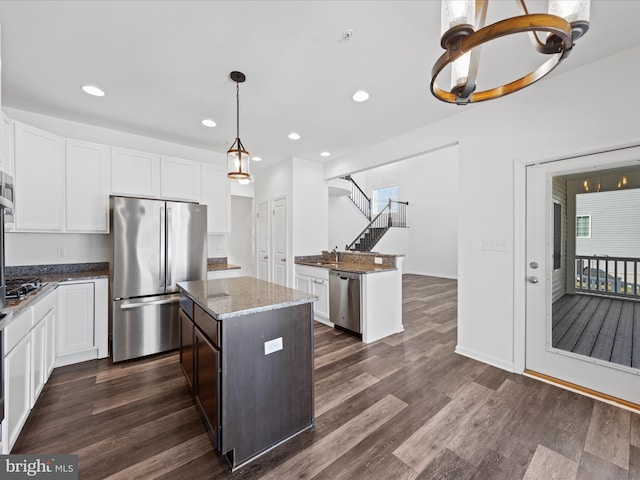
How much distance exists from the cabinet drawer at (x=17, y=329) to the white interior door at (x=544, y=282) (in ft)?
13.5

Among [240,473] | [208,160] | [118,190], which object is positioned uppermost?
[208,160]

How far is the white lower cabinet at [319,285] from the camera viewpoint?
13.7 ft

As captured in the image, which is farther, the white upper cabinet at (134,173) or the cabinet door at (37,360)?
the white upper cabinet at (134,173)

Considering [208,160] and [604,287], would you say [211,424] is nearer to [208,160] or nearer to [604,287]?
[604,287]

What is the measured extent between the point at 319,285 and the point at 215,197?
7.09ft

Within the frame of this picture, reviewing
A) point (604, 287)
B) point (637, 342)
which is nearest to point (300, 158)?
point (604, 287)

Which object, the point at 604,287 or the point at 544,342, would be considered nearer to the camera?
the point at 604,287

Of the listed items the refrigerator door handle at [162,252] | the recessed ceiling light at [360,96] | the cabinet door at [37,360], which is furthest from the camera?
the refrigerator door handle at [162,252]

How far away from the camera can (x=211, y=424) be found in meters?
1.77

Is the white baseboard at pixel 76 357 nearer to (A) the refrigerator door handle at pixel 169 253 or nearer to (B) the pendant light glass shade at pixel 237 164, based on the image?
(A) the refrigerator door handle at pixel 169 253

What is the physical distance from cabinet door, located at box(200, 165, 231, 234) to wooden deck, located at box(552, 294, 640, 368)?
4295 mm

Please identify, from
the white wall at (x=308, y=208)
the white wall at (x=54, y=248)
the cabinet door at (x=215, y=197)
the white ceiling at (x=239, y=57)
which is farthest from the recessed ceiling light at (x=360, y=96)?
the white wall at (x=54, y=248)

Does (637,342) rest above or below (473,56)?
below

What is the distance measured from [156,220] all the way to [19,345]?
1.69m
